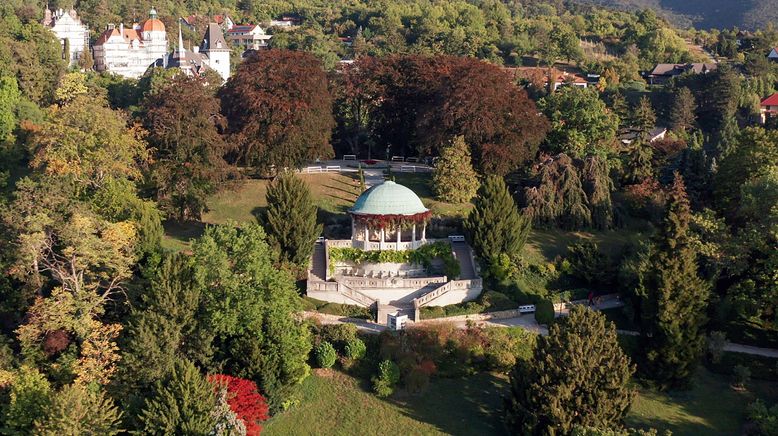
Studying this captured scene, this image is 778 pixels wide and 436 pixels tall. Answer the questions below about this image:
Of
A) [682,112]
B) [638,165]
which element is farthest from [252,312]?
[682,112]

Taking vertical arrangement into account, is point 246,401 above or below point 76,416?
below

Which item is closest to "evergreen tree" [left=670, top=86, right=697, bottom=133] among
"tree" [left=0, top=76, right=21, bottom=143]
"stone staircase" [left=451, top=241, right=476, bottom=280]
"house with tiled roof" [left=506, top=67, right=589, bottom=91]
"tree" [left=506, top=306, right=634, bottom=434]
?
"house with tiled roof" [left=506, top=67, right=589, bottom=91]

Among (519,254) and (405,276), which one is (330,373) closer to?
(405,276)

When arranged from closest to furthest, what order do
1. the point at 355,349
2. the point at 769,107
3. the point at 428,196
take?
the point at 355,349 < the point at 428,196 < the point at 769,107

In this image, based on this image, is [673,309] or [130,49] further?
[130,49]

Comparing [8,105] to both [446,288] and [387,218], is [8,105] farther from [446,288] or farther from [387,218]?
[446,288]

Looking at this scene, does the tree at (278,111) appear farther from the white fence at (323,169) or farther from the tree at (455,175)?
the tree at (455,175)

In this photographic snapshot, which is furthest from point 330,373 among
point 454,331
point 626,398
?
point 626,398

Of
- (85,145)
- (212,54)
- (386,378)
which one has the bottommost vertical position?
(386,378)
